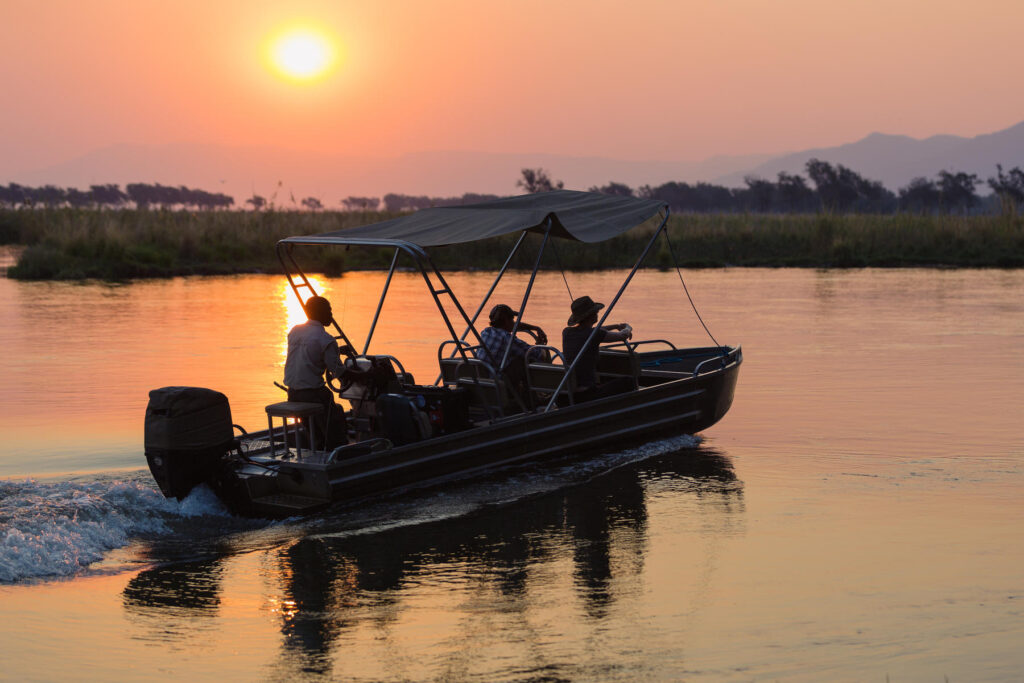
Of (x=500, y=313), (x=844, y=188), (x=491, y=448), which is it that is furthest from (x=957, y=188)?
(x=491, y=448)

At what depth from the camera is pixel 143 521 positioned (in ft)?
28.2

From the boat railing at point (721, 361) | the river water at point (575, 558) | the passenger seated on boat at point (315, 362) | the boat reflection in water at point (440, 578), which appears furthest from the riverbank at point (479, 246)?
the boat reflection in water at point (440, 578)

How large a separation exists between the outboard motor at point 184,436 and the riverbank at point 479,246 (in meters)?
28.1

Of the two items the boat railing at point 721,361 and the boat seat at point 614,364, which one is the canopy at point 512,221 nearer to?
the boat seat at point 614,364

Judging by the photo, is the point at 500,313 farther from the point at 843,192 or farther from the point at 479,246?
the point at 843,192

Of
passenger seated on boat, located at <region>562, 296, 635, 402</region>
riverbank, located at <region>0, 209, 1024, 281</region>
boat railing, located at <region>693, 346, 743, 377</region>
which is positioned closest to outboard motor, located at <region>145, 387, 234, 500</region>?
passenger seated on boat, located at <region>562, 296, 635, 402</region>

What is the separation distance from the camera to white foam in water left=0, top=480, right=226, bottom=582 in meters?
7.77

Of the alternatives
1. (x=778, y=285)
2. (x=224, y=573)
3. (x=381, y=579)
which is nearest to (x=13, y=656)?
(x=224, y=573)

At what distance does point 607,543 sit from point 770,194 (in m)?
142

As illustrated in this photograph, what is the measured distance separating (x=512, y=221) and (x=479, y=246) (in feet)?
106

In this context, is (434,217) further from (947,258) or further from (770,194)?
(770,194)

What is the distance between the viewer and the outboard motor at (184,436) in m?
8.41

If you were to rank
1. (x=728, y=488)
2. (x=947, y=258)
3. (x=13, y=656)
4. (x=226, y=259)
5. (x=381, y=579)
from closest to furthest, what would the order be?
(x=13, y=656), (x=381, y=579), (x=728, y=488), (x=226, y=259), (x=947, y=258)

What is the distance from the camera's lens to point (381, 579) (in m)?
7.55
